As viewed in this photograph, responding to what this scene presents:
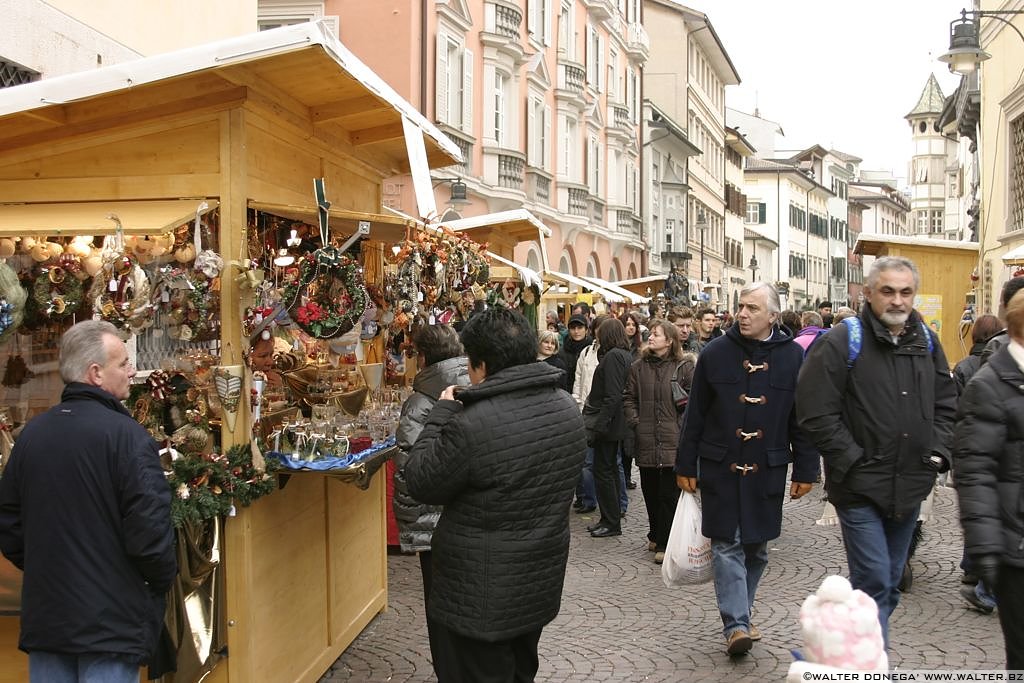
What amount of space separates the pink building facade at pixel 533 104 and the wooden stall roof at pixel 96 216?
707cm

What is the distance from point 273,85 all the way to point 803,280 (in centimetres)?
8345

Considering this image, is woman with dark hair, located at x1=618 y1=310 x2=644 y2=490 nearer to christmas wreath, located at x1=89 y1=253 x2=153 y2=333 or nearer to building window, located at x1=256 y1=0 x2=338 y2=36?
christmas wreath, located at x1=89 y1=253 x2=153 y2=333

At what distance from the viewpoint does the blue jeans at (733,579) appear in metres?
6.04

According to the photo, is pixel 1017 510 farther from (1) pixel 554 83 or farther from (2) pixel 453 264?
(1) pixel 554 83

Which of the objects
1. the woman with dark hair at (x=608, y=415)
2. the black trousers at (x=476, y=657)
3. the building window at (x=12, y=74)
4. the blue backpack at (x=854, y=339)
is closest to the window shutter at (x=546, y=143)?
the woman with dark hair at (x=608, y=415)

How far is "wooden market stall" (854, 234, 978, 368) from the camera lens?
1625 centimetres

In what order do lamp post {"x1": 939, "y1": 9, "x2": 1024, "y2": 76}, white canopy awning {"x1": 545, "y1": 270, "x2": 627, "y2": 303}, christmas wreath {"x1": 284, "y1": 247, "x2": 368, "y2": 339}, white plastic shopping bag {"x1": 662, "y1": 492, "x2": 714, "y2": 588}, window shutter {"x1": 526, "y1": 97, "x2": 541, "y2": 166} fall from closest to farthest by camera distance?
1. christmas wreath {"x1": 284, "y1": 247, "x2": 368, "y2": 339}
2. white plastic shopping bag {"x1": 662, "y1": 492, "x2": 714, "y2": 588}
3. lamp post {"x1": 939, "y1": 9, "x2": 1024, "y2": 76}
4. white canopy awning {"x1": 545, "y1": 270, "x2": 627, "y2": 303}
5. window shutter {"x1": 526, "y1": 97, "x2": 541, "y2": 166}

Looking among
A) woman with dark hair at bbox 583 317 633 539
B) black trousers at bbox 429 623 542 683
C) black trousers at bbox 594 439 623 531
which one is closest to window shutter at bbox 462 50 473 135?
woman with dark hair at bbox 583 317 633 539

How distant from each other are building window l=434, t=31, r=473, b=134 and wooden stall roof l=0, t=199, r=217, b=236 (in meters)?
14.8

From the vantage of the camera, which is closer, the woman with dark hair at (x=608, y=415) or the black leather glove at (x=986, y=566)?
the black leather glove at (x=986, y=566)

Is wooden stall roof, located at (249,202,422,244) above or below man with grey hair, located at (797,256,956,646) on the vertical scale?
above

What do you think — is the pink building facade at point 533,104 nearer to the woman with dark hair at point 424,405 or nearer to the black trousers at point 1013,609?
the woman with dark hair at point 424,405

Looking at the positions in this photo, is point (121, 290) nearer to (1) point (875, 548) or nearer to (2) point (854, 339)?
(2) point (854, 339)

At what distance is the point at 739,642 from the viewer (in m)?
6.02
